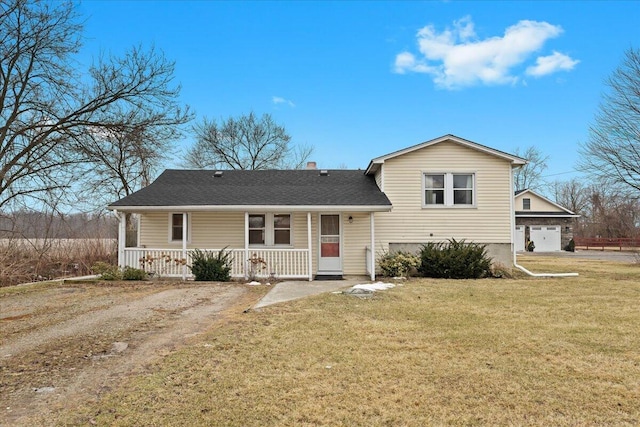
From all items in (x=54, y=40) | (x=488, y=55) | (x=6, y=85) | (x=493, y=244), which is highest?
(x=488, y=55)

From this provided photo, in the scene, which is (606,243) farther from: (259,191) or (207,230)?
(207,230)

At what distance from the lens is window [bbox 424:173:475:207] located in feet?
46.6

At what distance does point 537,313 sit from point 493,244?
23.1 feet

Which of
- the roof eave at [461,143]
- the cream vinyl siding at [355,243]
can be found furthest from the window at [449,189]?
the cream vinyl siding at [355,243]

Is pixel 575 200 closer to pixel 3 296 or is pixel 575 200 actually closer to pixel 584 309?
pixel 584 309

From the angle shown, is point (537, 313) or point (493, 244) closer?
point (537, 313)

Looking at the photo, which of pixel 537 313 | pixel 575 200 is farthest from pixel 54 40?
pixel 575 200

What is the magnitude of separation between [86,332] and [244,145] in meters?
27.8

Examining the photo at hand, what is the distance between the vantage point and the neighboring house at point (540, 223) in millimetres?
34125

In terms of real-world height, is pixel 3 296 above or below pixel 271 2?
below

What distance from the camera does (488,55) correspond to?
1794cm

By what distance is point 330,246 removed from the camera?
565 inches

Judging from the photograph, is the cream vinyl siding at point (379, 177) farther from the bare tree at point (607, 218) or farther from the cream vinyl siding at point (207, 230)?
the bare tree at point (607, 218)

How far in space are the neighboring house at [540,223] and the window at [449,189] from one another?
22762 millimetres
